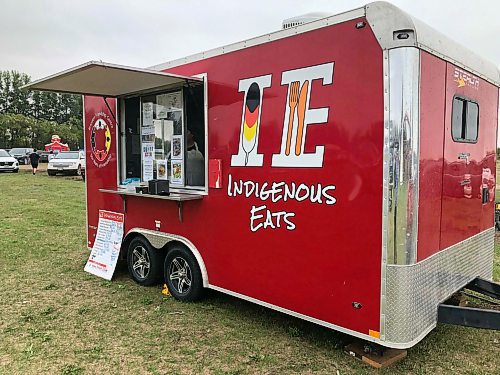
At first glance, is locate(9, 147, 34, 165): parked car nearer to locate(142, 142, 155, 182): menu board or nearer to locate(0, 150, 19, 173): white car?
locate(0, 150, 19, 173): white car

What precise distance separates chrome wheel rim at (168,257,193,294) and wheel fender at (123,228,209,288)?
0.22 metres

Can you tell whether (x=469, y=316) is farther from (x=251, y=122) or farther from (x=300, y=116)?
(x=251, y=122)

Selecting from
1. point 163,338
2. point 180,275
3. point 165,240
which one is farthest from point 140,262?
point 163,338

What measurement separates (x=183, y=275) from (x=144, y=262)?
0.83m

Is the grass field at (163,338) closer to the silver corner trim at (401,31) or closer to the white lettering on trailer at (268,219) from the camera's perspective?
the white lettering on trailer at (268,219)

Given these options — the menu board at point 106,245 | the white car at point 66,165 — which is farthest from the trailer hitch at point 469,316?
the white car at point 66,165

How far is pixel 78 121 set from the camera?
62656 mm

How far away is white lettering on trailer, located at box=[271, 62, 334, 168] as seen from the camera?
3.54 meters

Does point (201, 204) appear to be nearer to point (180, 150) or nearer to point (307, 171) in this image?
point (180, 150)

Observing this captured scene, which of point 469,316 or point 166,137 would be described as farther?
point 166,137

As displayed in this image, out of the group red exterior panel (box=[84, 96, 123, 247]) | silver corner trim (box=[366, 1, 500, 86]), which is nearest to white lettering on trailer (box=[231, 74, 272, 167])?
silver corner trim (box=[366, 1, 500, 86])

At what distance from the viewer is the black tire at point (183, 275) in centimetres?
474

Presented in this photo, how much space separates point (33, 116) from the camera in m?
68.8

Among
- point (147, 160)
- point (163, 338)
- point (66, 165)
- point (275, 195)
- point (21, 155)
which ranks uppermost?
point (21, 155)
